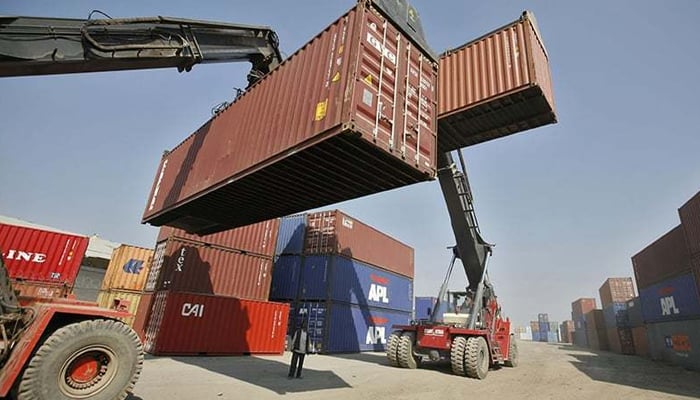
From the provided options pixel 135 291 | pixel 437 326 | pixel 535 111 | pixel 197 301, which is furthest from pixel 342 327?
pixel 535 111

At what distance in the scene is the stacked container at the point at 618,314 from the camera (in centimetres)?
3073

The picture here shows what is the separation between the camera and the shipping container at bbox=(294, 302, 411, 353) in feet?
55.0

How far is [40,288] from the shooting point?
1016 cm

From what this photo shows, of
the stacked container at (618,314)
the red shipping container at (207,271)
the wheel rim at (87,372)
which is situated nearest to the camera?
the wheel rim at (87,372)

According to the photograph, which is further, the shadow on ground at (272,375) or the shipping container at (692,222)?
the shipping container at (692,222)

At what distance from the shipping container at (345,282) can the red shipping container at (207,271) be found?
2563mm

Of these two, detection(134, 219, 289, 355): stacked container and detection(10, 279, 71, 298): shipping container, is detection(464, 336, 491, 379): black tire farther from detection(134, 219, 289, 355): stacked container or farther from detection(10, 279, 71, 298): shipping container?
detection(10, 279, 71, 298): shipping container

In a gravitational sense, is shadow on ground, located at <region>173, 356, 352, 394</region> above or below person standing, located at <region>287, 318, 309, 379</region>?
below

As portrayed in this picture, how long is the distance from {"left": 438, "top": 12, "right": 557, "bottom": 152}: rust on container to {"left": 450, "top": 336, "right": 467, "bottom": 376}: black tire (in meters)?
7.02

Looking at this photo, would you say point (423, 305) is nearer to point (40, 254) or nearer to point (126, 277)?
point (126, 277)

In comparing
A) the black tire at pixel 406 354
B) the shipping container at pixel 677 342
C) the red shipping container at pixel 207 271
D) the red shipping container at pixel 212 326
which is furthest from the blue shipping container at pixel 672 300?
the red shipping container at pixel 207 271

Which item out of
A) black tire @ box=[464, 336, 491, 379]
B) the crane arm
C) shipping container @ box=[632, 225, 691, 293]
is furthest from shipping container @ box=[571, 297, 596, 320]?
the crane arm

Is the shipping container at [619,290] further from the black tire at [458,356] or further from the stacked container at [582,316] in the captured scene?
the black tire at [458,356]

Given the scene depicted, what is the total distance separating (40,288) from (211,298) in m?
5.11
